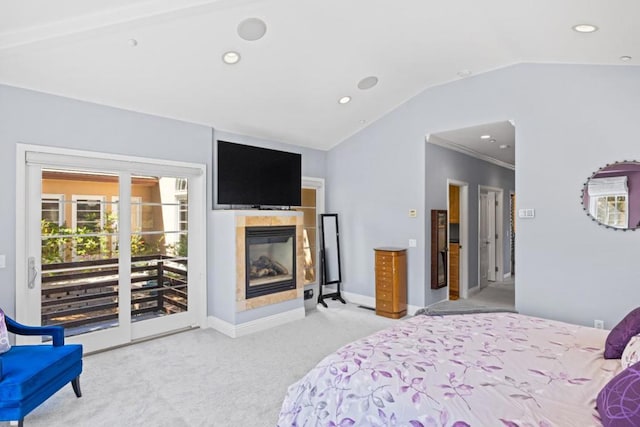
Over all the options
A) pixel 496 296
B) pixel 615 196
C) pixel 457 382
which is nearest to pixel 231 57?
pixel 457 382

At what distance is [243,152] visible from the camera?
185 inches

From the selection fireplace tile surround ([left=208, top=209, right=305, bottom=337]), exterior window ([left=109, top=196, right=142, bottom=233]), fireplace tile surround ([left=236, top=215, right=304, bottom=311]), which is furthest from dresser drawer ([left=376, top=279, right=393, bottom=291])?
exterior window ([left=109, top=196, right=142, bottom=233])

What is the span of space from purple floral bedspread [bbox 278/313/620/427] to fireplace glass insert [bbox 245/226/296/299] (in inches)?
101

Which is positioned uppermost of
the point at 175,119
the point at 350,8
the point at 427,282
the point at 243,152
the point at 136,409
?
the point at 350,8

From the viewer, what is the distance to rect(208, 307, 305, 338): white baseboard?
4.29 m

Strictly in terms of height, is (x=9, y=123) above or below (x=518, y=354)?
above

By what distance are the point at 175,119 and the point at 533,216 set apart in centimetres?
419

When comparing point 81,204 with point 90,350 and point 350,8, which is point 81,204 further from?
point 350,8

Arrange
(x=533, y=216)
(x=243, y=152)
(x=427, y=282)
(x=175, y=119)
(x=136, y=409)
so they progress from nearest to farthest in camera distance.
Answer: (x=136, y=409) < (x=533, y=216) < (x=175, y=119) < (x=243, y=152) < (x=427, y=282)

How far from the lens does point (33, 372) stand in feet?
7.64

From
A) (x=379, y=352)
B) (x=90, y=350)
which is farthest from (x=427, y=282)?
(x=90, y=350)

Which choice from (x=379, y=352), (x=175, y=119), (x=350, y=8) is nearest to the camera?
(x=379, y=352)

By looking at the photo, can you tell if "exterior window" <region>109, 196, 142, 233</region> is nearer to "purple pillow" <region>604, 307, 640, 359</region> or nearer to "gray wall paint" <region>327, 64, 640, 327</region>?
"gray wall paint" <region>327, 64, 640, 327</region>

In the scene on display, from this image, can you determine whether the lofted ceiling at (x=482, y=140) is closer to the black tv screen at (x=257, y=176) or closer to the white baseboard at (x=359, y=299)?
the black tv screen at (x=257, y=176)
